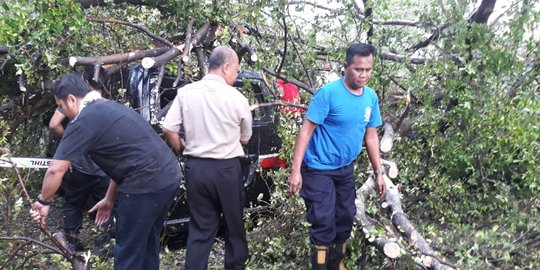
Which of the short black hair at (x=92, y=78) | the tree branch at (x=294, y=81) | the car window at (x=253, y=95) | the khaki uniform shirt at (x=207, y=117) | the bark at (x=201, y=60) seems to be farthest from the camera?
the tree branch at (x=294, y=81)

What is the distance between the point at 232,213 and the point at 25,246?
5.32 feet

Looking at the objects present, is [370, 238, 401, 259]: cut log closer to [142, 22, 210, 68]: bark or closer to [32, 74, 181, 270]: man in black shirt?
[32, 74, 181, 270]: man in black shirt

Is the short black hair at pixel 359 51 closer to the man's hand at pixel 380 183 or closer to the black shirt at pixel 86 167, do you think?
the man's hand at pixel 380 183

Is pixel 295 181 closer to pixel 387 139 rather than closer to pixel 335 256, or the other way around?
pixel 335 256

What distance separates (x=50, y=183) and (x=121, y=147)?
46 cm

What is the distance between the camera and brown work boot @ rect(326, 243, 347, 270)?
12.2 ft

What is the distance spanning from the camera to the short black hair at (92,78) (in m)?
3.88

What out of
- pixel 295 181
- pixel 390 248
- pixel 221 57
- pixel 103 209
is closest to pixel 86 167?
pixel 103 209

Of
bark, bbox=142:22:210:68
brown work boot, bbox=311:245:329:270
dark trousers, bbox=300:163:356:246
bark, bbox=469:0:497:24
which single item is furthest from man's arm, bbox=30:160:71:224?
bark, bbox=469:0:497:24

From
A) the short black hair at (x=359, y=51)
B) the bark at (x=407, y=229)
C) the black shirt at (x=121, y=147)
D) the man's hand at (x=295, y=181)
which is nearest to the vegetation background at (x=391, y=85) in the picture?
the bark at (x=407, y=229)

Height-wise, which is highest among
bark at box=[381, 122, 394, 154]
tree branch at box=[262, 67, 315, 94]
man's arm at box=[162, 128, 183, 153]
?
tree branch at box=[262, 67, 315, 94]

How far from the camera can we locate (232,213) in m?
3.51

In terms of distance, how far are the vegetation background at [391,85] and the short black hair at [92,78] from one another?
1.56ft

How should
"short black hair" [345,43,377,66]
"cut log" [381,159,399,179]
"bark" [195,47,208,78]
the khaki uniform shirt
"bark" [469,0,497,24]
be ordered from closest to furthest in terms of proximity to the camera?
1. the khaki uniform shirt
2. "short black hair" [345,43,377,66]
3. "cut log" [381,159,399,179]
4. "bark" [195,47,208,78]
5. "bark" [469,0,497,24]
